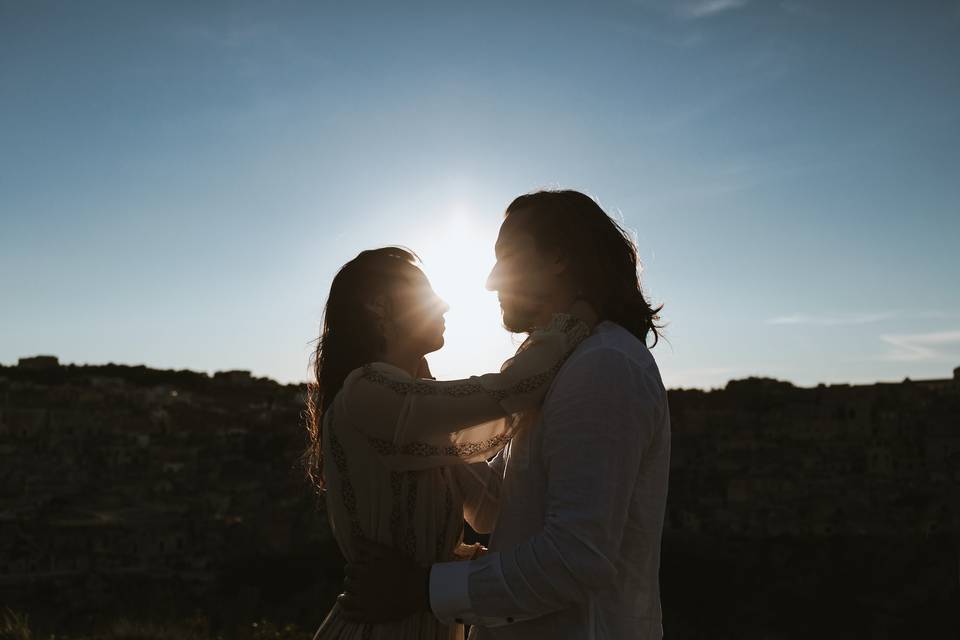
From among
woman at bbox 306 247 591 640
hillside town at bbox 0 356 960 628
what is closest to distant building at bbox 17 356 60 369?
hillside town at bbox 0 356 960 628

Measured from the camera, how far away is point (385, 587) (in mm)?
1912

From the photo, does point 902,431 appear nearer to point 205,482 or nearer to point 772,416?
point 772,416

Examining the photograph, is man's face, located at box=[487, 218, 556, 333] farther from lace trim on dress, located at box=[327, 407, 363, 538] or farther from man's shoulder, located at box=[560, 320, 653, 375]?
lace trim on dress, located at box=[327, 407, 363, 538]

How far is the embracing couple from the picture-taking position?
167 centimetres

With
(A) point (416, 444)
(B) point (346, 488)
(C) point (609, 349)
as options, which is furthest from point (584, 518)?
(B) point (346, 488)

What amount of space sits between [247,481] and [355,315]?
129 ft

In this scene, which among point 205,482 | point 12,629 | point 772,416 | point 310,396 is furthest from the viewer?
point 772,416

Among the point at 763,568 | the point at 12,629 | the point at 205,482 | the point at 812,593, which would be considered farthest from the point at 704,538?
the point at 12,629

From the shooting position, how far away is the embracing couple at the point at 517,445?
167cm

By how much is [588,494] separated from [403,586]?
22.7 inches

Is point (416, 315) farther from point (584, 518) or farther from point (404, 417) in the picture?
point (584, 518)

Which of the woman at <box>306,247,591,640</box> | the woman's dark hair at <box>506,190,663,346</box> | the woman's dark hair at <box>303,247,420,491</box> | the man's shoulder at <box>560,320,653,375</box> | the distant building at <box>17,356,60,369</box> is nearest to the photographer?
the man's shoulder at <box>560,320,653,375</box>

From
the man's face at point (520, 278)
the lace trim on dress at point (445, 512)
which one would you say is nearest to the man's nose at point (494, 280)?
the man's face at point (520, 278)

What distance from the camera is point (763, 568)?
Result: 27328 millimetres
